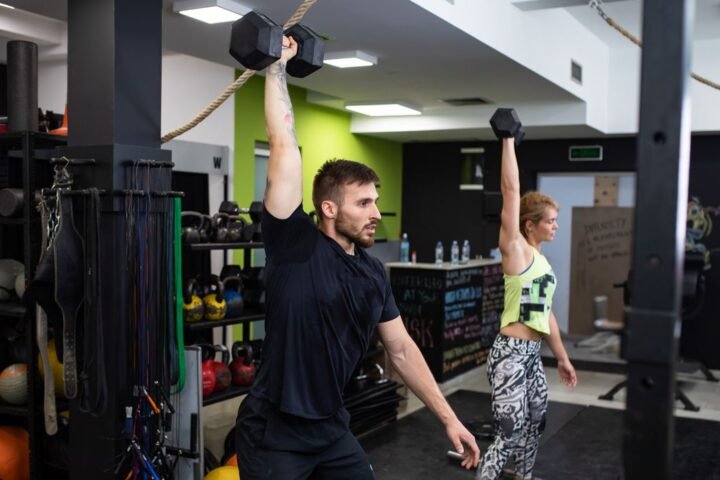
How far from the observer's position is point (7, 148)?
11.9ft

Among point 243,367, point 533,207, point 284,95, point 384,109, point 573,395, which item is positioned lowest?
point 573,395

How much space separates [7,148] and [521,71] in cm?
335

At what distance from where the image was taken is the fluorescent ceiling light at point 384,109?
6.48 m

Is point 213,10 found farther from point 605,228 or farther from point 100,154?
point 605,228

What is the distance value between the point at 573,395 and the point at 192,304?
358cm

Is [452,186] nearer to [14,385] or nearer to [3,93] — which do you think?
[3,93]

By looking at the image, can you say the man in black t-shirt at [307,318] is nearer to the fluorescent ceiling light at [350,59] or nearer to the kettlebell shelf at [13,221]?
the kettlebell shelf at [13,221]

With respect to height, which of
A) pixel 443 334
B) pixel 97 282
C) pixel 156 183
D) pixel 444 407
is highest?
pixel 156 183

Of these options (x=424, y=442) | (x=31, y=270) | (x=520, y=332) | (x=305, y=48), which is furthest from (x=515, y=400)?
(x=31, y=270)

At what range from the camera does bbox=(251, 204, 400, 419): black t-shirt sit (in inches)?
77.4

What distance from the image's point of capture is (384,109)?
6695mm

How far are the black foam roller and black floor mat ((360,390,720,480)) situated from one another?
256 centimetres

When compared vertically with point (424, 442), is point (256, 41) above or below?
above

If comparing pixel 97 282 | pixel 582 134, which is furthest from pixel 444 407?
pixel 582 134
